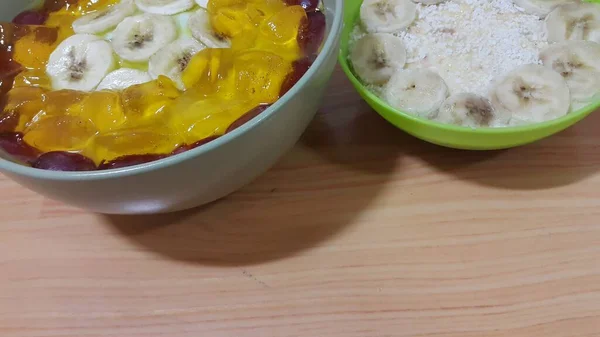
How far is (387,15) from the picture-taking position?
0.80 metres

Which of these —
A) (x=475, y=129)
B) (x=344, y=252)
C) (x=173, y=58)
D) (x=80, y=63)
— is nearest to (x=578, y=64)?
(x=475, y=129)

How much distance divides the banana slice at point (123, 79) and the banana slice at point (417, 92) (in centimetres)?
31

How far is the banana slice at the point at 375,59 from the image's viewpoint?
74cm

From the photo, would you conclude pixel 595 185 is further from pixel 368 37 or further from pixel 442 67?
pixel 368 37

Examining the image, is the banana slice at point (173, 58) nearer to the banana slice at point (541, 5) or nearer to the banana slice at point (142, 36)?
the banana slice at point (142, 36)

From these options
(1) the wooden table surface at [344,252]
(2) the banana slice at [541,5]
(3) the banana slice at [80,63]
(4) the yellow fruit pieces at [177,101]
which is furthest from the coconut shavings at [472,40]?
(3) the banana slice at [80,63]

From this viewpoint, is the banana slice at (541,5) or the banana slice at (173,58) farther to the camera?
the banana slice at (541,5)

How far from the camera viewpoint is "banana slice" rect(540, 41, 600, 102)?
71 centimetres

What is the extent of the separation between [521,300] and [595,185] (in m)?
0.20

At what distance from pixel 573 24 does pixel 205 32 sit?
1.66 ft

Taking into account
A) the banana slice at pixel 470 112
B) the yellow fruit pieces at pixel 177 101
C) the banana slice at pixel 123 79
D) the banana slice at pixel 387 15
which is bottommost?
the banana slice at pixel 470 112

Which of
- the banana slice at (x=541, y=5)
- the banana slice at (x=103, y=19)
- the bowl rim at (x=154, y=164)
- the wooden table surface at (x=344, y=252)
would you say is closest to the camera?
the bowl rim at (x=154, y=164)

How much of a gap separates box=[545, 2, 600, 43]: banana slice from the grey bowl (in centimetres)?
36

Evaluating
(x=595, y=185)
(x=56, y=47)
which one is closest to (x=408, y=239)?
(x=595, y=185)
